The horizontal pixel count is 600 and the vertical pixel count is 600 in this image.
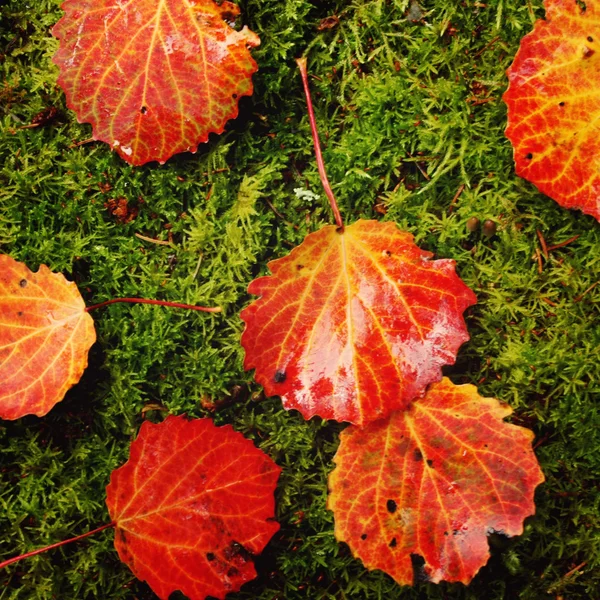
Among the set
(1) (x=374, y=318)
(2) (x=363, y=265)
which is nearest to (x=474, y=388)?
(1) (x=374, y=318)

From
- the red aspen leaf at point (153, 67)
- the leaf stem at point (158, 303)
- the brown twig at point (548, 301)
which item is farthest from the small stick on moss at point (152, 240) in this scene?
the brown twig at point (548, 301)

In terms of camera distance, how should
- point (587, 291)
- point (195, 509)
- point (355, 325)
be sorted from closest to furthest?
point (355, 325)
point (195, 509)
point (587, 291)

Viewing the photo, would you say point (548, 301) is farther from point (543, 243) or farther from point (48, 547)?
point (48, 547)

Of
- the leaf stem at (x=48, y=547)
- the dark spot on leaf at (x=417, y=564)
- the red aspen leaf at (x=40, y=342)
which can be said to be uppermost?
the red aspen leaf at (x=40, y=342)

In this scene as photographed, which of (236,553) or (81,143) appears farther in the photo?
(81,143)

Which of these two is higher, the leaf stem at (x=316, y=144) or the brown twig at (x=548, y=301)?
the leaf stem at (x=316, y=144)


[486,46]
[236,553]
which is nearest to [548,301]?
[486,46]

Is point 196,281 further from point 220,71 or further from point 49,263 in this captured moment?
point 220,71

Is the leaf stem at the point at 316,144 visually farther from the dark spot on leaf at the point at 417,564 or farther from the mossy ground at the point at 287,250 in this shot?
the dark spot on leaf at the point at 417,564
